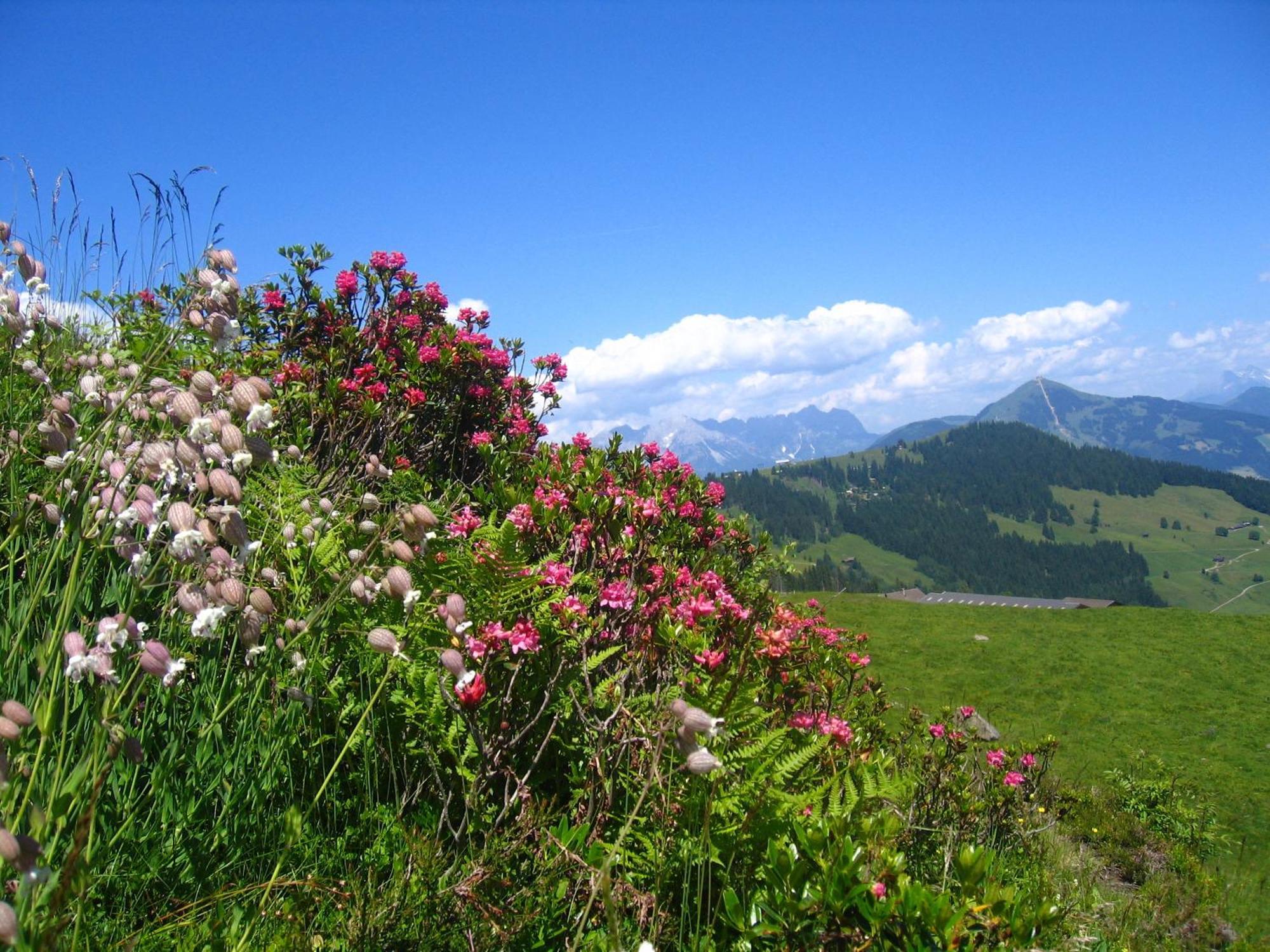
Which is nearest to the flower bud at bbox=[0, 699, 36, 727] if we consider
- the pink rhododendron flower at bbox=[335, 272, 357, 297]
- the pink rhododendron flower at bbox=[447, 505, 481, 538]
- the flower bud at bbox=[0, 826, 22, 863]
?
the flower bud at bbox=[0, 826, 22, 863]

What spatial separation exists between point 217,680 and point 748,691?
198 centimetres

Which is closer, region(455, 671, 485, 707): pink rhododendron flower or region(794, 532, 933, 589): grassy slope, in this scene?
region(455, 671, 485, 707): pink rhododendron flower

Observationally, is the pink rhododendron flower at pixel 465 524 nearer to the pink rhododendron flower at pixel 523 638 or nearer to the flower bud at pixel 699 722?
the pink rhododendron flower at pixel 523 638

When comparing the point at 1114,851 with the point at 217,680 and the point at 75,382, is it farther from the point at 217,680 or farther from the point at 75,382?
the point at 75,382

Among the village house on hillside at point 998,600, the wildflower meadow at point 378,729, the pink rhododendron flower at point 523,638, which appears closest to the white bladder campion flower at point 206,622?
the wildflower meadow at point 378,729

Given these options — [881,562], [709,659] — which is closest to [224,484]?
[709,659]

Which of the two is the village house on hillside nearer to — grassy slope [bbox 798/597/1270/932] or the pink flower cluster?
grassy slope [bbox 798/597/1270/932]

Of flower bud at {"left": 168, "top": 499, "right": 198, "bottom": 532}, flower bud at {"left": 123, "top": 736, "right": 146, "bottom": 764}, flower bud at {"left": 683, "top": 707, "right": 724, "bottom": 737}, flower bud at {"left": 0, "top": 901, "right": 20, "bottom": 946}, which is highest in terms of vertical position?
flower bud at {"left": 168, "top": 499, "right": 198, "bottom": 532}

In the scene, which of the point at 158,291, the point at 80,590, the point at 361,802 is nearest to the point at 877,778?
the point at 361,802

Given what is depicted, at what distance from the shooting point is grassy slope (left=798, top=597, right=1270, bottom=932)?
21875 millimetres

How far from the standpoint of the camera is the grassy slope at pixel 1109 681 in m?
21.9

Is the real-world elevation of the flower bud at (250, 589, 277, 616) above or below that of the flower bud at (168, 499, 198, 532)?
below

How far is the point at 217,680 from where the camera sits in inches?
108

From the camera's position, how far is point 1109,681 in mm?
29094
